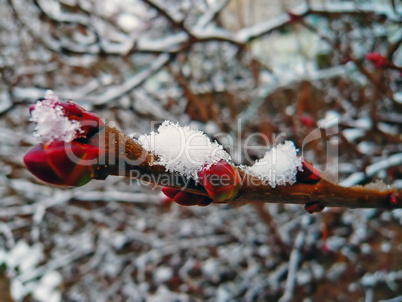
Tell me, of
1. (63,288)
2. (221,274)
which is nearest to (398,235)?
(221,274)

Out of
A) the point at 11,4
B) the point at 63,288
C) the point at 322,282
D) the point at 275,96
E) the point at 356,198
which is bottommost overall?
the point at 63,288

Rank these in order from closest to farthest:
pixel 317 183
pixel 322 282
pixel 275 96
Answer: pixel 317 183 → pixel 322 282 → pixel 275 96

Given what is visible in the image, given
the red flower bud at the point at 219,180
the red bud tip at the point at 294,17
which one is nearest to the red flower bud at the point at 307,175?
the red flower bud at the point at 219,180

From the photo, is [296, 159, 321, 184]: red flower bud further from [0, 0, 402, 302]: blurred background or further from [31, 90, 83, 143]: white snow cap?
[0, 0, 402, 302]: blurred background

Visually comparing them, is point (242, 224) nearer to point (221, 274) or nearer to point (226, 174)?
point (221, 274)

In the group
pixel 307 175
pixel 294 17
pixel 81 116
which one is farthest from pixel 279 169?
pixel 294 17

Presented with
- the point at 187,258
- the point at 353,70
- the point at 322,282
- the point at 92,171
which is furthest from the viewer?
the point at 353,70
